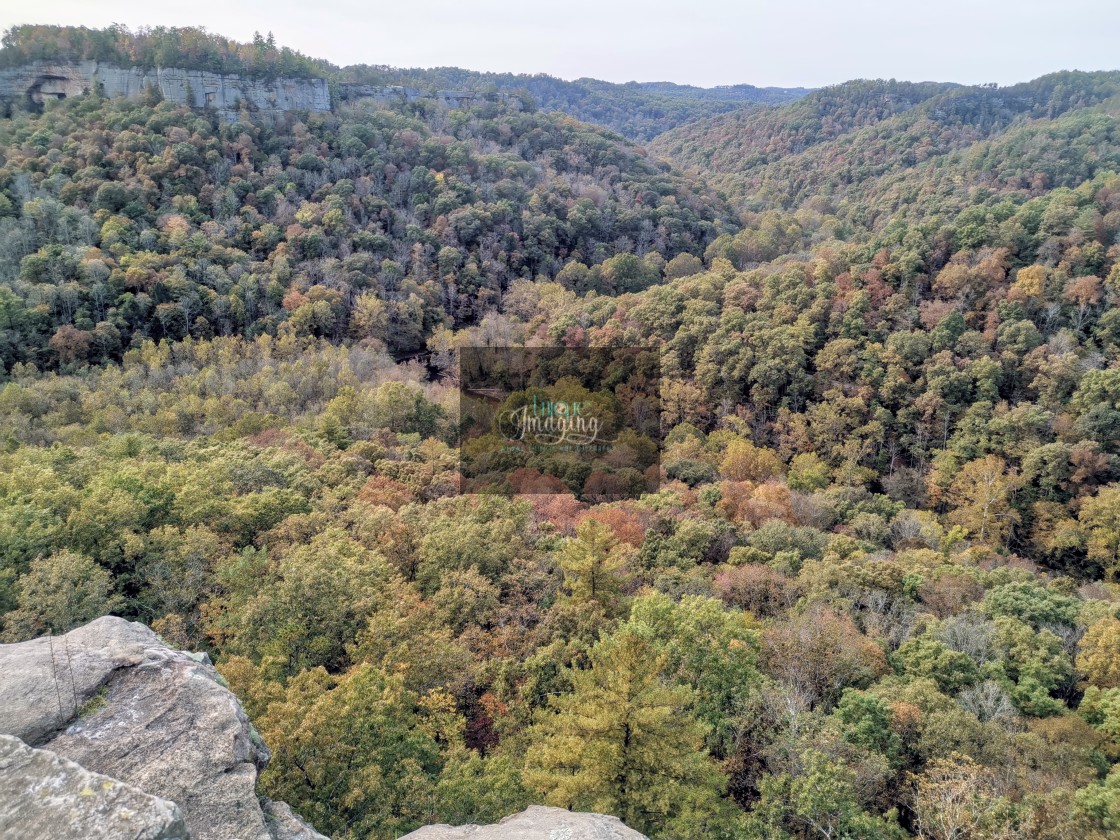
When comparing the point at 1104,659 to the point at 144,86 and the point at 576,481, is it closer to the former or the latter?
the point at 576,481

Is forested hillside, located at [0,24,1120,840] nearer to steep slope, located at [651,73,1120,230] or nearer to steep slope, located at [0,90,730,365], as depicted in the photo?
steep slope, located at [0,90,730,365]

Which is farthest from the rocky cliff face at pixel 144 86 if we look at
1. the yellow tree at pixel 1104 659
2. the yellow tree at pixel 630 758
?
the yellow tree at pixel 1104 659

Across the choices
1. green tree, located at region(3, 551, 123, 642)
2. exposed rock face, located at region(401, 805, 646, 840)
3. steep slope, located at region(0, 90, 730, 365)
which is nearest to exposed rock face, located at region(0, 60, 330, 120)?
steep slope, located at region(0, 90, 730, 365)

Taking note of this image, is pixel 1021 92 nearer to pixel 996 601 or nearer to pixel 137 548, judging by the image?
pixel 996 601

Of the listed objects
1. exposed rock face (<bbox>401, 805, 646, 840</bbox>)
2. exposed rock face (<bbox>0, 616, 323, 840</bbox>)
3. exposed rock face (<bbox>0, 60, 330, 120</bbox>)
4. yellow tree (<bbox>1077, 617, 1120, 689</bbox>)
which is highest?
exposed rock face (<bbox>0, 60, 330, 120</bbox>)

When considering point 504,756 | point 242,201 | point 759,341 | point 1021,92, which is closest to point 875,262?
point 759,341

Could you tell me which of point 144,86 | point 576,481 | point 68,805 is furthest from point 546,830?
point 144,86
